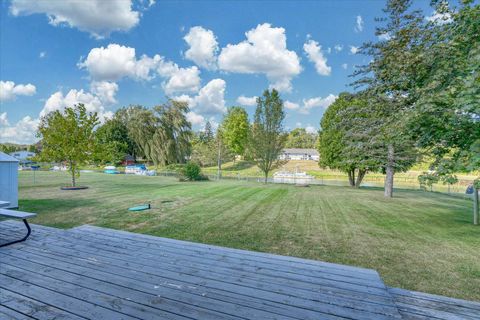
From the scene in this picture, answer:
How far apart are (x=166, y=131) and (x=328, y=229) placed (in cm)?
2802

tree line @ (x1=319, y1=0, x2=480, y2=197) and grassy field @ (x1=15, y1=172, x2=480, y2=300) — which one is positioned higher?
tree line @ (x1=319, y1=0, x2=480, y2=197)

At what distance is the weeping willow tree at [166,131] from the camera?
30.9 metres

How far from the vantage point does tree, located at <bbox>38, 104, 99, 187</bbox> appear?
42.3 feet

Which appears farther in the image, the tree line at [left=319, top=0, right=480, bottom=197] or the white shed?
the white shed

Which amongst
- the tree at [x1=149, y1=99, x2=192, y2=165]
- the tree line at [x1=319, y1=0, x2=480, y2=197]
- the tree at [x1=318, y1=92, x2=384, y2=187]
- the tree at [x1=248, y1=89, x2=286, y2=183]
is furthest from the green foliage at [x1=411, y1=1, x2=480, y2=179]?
the tree at [x1=149, y1=99, x2=192, y2=165]

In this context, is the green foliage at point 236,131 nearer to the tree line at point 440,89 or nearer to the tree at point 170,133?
the tree at point 170,133

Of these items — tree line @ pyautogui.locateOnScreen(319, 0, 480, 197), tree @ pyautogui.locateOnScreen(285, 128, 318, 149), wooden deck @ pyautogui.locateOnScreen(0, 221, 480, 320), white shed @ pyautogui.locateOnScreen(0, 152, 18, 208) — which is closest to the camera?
wooden deck @ pyautogui.locateOnScreen(0, 221, 480, 320)

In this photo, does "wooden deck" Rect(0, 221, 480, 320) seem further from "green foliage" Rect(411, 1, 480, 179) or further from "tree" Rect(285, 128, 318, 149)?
"tree" Rect(285, 128, 318, 149)

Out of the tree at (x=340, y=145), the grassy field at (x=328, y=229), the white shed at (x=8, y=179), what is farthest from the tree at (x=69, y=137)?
the tree at (x=340, y=145)

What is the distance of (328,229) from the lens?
6.23 m

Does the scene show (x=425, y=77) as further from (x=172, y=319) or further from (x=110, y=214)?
(x=110, y=214)

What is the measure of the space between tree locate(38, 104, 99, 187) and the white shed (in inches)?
222

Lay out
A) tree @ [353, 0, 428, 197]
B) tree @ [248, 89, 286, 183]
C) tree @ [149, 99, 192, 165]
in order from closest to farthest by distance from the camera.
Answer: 1. tree @ [353, 0, 428, 197]
2. tree @ [248, 89, 286, 183]
3. tree @ [149, 99, 192, 165]

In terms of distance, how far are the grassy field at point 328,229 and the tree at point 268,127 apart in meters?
9.39
